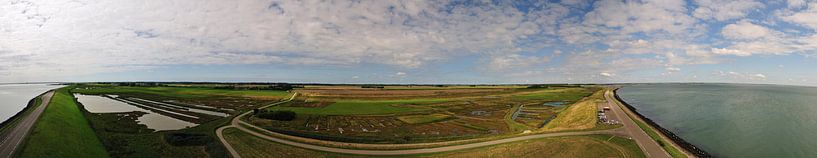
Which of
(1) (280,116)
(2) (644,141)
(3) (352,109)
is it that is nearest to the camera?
(2) (644,141)

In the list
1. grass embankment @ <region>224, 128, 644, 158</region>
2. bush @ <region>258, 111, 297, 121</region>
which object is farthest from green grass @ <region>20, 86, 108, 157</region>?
bush @ <region>258, 111, 297, 121</region>

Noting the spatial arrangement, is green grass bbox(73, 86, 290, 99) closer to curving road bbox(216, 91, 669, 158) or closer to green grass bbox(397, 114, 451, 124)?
green grass bbox(397, 114, 451, 124)

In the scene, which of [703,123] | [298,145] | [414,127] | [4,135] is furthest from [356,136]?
[703,123]

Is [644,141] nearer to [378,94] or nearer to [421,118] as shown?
[421,118]

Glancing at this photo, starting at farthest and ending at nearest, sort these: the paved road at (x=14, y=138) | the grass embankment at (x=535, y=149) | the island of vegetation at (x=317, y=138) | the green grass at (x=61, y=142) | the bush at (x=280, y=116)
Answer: the bush at (x=280, y=116) → the island of vegetation at (x=317, y=138) → the grass embankment at (x=535, y=149) → the paved road at (x=14, y=138) → the green grass at (x=61, y=142)

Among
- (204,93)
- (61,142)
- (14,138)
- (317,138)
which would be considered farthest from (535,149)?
(204,93)

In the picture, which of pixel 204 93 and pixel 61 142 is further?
pixel 204 93

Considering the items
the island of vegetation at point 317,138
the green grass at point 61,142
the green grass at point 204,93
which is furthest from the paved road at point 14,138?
the green grass at point 204,93

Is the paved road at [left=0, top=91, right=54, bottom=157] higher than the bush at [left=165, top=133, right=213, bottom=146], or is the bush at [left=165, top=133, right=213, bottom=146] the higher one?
the paved road at [left=0, top=91, right=54, bottom=157]

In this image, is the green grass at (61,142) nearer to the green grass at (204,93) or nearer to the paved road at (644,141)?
the paved road at (644,141)
